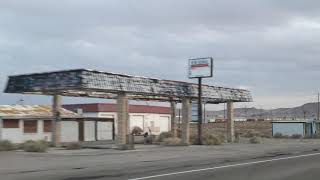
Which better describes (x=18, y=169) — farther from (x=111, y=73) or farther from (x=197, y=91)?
(x=197, y=91)

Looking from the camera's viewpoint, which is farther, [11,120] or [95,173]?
[11,120]

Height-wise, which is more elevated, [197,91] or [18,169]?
[197,91]

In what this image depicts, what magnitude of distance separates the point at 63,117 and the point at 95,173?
3608cm

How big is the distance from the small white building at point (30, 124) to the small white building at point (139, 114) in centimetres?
1761

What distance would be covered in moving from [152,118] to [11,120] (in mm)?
41304

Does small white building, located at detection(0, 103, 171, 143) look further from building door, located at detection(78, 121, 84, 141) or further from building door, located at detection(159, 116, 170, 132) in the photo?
building door, located at detection(159, 116, 170, 132)

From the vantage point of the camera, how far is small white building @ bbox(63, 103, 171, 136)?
81188mm

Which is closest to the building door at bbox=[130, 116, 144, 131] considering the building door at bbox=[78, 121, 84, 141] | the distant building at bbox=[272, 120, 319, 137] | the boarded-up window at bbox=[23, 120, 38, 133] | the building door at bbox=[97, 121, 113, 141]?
the distant building at bbox=[272, 120, 319, 137]

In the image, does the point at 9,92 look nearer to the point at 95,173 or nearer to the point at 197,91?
the point at 197,91

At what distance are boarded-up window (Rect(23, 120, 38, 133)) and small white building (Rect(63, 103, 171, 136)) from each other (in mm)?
20995

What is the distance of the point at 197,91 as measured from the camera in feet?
170

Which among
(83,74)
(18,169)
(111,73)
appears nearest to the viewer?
(18,169)

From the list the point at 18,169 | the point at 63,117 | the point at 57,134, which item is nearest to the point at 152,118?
the point at 63,117

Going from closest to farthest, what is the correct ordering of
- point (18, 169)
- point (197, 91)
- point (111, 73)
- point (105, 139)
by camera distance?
point (18, 169) < point (111, 73) < point (197, 91) < point (105, 139)
